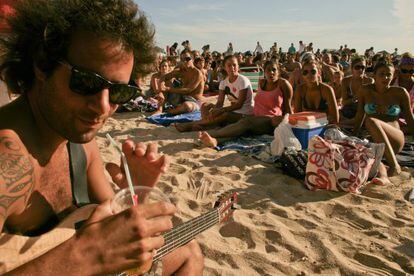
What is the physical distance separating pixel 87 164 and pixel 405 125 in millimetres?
5385

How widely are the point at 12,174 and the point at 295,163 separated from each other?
11.2 ft

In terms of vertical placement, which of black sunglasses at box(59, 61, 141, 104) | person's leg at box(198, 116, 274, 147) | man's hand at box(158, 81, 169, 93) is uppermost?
black sunglasses at box(59, 61, 141, 104)

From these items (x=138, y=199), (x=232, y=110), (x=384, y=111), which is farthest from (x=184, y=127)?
(x=138, y=199)

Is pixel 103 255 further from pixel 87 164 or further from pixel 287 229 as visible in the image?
pixel 287 229

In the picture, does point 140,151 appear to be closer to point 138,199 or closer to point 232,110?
point 138,199

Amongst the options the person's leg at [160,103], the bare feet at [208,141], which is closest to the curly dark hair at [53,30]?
the bare feet at [208,141]

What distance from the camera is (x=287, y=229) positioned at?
3.08 m

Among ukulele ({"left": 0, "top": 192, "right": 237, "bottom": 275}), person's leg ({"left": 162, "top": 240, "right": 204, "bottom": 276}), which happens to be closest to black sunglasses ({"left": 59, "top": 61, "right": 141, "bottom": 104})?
ukulele ({"left": 0, "top": 192, "right": 237, "bottom": 275})

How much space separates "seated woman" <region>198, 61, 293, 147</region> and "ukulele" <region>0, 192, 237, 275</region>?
161 inches

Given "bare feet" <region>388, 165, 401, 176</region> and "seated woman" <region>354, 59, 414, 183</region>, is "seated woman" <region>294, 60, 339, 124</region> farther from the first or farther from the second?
"bare feet" <region>388, 165, 401, 176</region>

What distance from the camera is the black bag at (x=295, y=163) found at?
4.21 m

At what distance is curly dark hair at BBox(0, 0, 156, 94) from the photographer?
1.58 metres

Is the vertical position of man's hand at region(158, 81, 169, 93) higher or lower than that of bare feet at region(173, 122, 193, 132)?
higher

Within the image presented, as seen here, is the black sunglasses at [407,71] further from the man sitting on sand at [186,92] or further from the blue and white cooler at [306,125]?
the man sitting on sand at [186,92]
